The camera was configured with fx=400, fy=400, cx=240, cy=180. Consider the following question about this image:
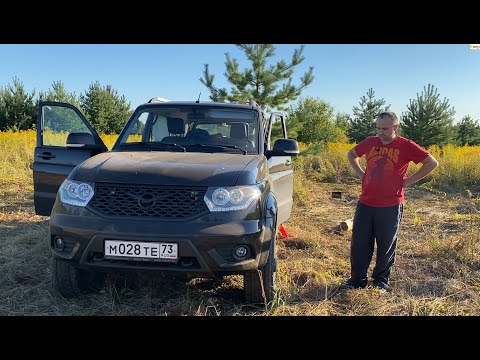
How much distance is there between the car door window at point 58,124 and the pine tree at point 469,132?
27.4 m

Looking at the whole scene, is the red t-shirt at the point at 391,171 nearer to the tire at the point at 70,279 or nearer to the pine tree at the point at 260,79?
the tire at the point at 70,279

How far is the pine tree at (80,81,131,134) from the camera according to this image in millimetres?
29672

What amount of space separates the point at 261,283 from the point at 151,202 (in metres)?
1.09

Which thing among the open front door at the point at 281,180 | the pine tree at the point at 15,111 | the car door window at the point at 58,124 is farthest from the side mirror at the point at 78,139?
the pine tree at the point at 15,111

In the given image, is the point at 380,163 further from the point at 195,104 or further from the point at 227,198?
the point at 195,104

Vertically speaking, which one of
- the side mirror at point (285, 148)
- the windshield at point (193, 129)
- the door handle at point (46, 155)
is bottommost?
the door handle at point (46, 155)

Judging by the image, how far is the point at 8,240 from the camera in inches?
209

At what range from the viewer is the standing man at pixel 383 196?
3869 mm

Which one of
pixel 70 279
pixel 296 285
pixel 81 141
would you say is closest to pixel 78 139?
pixel 81 141

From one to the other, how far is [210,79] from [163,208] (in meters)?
8.56

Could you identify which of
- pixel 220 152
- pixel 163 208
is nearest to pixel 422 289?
pixel 220 152

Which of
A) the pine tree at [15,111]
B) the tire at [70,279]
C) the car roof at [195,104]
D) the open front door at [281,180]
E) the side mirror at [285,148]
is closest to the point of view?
the tire at [70,279]

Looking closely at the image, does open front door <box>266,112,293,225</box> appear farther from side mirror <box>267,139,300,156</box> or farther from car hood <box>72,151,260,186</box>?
car hood <box>72,151,260,186</box>

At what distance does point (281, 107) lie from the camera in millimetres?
10891
